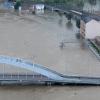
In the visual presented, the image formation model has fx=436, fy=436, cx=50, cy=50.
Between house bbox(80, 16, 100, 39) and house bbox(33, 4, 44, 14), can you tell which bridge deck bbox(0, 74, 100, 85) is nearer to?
house bbox(80, 16, 100, 39)

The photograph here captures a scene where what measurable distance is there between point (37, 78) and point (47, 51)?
3.47 m

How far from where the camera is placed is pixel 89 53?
45.6ft

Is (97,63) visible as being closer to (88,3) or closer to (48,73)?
(48,73)

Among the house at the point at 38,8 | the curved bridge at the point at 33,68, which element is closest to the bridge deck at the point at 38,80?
the curved bridge at the point at 33,68

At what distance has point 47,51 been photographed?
46.2ft

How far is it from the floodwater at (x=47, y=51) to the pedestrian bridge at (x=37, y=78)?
0.56 ft

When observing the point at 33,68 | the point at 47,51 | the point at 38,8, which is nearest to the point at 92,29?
the point at 47,51

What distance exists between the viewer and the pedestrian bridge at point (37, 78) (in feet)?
34.6

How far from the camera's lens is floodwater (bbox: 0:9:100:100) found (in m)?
10.2

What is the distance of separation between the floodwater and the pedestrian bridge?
171mm

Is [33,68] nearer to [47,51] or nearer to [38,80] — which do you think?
[38,80]

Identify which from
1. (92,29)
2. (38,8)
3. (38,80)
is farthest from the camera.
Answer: (38,8)

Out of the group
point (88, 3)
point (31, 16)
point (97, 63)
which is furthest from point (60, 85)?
point (88, 3)

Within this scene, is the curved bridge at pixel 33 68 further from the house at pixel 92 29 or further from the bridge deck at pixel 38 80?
the house at pixel 92 29
